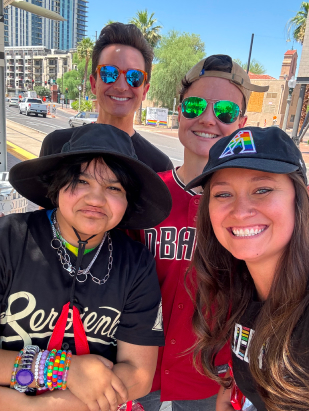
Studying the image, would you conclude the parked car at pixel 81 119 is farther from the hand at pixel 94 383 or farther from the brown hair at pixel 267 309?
the hand at pixel 94 383

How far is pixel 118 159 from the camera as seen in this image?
1395mm

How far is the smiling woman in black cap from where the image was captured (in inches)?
44.6

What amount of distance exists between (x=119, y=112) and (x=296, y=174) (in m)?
1.77

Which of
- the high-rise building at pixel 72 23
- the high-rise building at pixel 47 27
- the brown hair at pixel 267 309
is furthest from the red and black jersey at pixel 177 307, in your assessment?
the high-rise building at pixel 72 23

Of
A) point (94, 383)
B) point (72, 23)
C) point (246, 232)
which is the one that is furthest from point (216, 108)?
point (72, 23)

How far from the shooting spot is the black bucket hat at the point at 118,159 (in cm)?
131

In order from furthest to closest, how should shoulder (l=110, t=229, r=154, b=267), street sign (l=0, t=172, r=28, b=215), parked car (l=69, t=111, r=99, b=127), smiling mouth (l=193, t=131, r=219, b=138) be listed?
parked car (l=69, t=111, r=99, b=127) < street sign (l=0, t=172, r=28, b=215) < smiling mouth (l=193, t=131, r=219, b=138) < shoulder (l=110, t=229, r=154, b=267)

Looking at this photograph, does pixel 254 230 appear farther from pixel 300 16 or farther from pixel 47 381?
pixel 300 16

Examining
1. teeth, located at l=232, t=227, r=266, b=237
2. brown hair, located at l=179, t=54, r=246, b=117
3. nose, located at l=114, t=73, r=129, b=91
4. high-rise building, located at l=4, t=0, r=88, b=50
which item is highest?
high-rise building, located at l=4, t=0, r=88, b=50

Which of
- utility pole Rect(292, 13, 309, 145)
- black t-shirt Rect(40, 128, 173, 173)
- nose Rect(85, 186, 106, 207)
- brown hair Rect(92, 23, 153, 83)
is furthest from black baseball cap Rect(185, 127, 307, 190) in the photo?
utility pole Rect(292, 13, 309, 145)

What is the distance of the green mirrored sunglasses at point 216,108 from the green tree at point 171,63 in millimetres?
33041

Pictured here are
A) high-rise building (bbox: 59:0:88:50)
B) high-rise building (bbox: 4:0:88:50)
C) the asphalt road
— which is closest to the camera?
the asphalt road

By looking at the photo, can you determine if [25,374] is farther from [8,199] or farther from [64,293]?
[8,199]

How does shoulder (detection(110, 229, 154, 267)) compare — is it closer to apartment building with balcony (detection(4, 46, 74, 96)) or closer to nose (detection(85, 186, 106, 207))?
nose (detection(85, 186, 106, 207))
